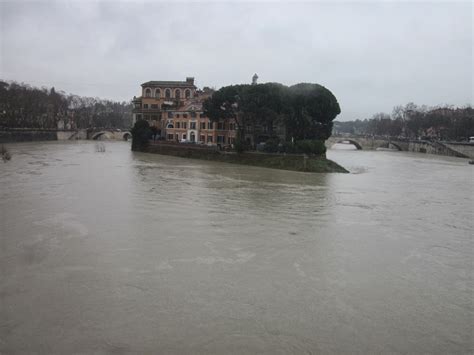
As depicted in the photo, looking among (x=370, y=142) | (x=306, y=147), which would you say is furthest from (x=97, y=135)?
(x=306, y=147)

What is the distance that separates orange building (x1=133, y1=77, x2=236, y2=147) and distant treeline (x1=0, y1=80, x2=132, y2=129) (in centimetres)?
1934

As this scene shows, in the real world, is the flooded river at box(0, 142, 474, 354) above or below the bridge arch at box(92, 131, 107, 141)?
below

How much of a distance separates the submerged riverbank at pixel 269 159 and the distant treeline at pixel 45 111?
1385 inches

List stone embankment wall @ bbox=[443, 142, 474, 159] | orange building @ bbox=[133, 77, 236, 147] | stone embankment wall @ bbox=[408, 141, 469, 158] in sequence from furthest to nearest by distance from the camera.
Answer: stone embankment wall @ bbox=[408, 141, 469, 158], stone embankment wall @ bbox=[443, 142, 474, 159], orange building @ bbox=[133, 77, 236, 147]

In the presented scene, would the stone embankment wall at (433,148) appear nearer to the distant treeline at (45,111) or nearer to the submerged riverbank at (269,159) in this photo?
the submerged riverbank at (269,159)

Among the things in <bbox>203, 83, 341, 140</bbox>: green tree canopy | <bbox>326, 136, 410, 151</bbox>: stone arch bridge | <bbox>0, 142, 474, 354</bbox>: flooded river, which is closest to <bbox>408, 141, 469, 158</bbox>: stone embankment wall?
<bbox>326, 136, 410, 151</bbox>: stone arch bridge

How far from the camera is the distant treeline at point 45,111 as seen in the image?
69.6 m

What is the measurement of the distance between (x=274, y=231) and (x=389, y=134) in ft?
325

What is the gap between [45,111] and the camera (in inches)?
3152

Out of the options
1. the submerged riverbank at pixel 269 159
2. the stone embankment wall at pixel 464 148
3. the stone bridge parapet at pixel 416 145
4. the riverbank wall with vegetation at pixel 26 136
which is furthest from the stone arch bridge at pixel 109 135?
the stone embankment wall at pixel 464 148

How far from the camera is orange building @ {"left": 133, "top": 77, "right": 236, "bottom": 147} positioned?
2130 inches

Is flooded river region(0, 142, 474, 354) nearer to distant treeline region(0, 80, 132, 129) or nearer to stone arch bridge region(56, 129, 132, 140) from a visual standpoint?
distant treeline region(0, 80, 132, 129)

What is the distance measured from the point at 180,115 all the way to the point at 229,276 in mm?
51322

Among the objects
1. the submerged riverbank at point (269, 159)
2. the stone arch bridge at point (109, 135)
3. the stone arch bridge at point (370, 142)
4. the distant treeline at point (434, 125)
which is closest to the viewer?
the submerged riverbank at point (269, 159)
